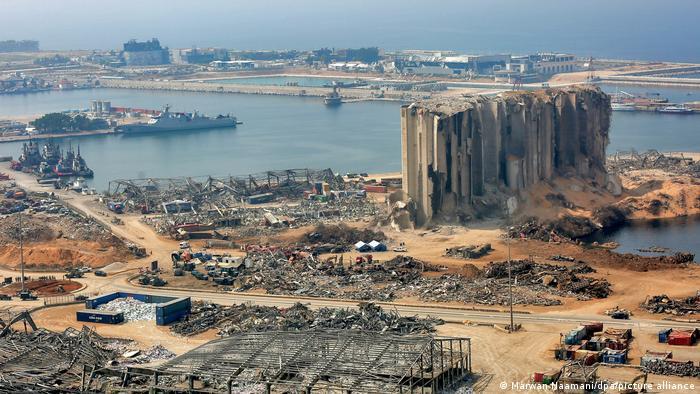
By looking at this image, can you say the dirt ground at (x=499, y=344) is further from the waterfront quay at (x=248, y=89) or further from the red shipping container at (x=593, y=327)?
the waterfront quay at (x=248, y=89)

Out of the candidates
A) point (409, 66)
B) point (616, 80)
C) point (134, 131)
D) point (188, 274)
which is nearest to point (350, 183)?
point (188, 274)

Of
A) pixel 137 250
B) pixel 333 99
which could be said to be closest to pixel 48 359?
pixel 137 250

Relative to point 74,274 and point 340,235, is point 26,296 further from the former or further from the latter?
point 340,235

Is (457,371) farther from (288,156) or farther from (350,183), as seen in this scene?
(288,156)

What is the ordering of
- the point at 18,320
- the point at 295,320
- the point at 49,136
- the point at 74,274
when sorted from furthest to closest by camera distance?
the point at 49,136
the point at 74,274
the point at 18,320
the point at 295,320

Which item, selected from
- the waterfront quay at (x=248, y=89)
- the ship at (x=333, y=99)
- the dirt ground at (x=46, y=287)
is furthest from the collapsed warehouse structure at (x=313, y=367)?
the waterfront quay at (x=248, y=89)

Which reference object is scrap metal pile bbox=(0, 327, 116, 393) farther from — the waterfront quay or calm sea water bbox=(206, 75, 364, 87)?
calm sea water bbox=(206, 75, 364, 87)

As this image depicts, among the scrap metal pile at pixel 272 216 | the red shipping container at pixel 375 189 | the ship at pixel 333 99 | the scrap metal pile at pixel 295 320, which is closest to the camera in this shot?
the scrap metal pile at pixel 295 320
